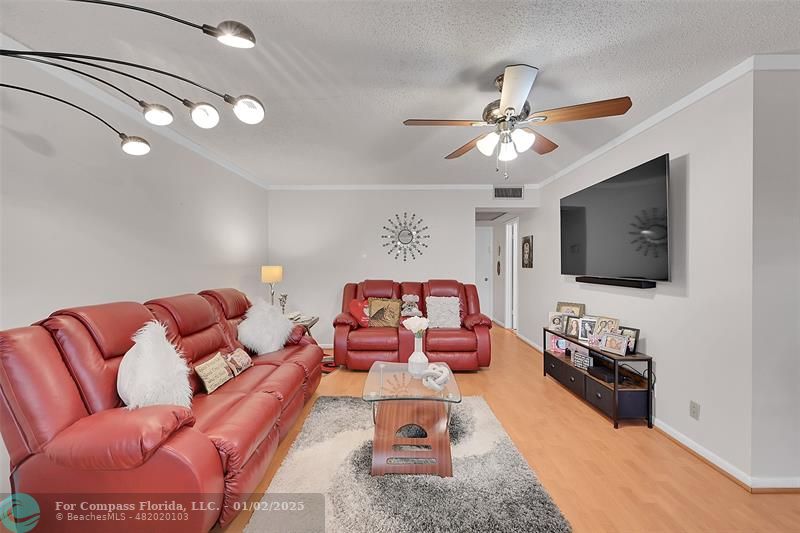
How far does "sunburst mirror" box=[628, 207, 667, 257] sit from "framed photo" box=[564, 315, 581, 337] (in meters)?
0.98

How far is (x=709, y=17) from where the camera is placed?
1666mm

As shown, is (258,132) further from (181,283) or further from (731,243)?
(731,243)

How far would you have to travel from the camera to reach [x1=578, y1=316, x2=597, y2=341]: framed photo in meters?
3.31

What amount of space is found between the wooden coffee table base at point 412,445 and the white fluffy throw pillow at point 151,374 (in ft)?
3.77

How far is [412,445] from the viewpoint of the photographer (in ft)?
7.11

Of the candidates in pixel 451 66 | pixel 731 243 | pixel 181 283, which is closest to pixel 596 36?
pixel 451 66

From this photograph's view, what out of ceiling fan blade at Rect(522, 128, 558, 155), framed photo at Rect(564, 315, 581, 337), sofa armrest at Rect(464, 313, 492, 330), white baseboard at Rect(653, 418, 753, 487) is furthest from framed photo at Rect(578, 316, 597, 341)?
ceiling fan blade at Rect(522, 128, 558, 155)

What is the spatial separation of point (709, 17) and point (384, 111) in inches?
74.9

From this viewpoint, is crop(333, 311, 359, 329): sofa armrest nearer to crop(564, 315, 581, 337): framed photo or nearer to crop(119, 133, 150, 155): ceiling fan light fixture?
crop(564, 315, 581, 337): framed photo

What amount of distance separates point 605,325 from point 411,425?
6.97 feet

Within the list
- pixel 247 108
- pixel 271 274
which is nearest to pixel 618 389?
pixel 247 108

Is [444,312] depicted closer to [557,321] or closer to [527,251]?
[557,321]

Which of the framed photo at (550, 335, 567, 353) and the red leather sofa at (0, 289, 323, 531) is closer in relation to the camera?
the red leather sofa at (0, 289, 323, 531)

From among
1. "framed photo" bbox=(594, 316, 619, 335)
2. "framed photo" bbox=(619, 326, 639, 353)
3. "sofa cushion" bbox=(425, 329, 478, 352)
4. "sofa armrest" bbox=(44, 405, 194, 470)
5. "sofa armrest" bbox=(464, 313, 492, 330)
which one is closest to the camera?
"sofa armrest" bbox=(44, 405, 194, 470)
